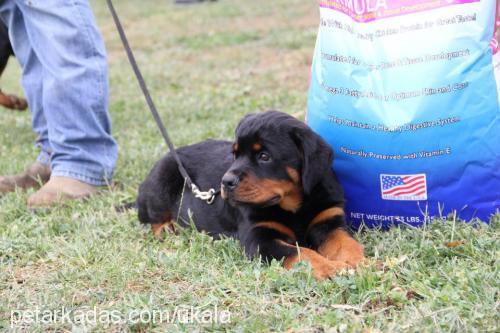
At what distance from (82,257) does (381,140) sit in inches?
56.8

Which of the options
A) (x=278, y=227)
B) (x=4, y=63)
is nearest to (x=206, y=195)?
(x=278, y=227)

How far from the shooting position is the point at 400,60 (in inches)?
130

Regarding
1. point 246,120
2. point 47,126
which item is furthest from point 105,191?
point 246,120

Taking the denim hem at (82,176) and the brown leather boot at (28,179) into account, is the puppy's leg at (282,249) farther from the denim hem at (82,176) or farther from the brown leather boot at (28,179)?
the brown leather boot at (28,179)

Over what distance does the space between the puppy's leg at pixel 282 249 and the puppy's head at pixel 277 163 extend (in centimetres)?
13

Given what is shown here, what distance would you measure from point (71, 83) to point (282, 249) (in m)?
2.09

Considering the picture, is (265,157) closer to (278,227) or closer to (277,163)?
(277,163)

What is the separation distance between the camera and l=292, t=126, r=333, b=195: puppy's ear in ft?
10.8

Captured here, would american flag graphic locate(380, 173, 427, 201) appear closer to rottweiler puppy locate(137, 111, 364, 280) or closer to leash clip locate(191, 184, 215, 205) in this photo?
rottweiler puppy locate(137, 111, 364, 280)

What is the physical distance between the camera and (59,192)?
179 inches

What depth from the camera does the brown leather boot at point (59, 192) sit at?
4.43 meters

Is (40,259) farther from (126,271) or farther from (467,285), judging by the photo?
(467,285)

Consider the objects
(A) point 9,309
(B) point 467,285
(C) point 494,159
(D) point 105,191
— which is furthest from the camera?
(D) point 105,191

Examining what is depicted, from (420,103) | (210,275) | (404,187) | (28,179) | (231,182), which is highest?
(420,103)
